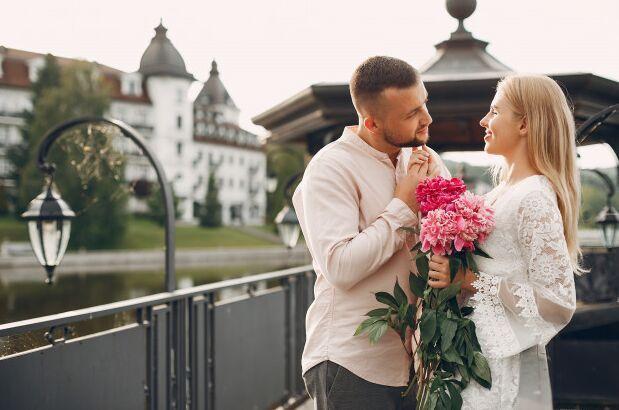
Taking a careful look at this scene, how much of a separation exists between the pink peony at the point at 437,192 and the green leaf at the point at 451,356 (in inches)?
17.6

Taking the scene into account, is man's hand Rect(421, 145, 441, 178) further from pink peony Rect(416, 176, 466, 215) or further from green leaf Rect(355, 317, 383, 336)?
green leaf Rect(355, 317, 383, 336)

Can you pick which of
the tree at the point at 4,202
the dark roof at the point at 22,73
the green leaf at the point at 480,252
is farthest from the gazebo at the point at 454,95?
the dark roof at the point at 22,73

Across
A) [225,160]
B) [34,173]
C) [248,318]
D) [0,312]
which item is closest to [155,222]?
[34,173]

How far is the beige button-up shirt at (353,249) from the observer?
2391 millimetres

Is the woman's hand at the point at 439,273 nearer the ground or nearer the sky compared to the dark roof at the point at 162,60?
nearer the ground

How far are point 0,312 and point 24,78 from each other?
51097 mm

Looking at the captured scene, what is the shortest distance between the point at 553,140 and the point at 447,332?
2.54 ft

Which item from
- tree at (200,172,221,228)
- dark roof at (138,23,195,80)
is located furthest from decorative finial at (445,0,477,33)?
dark roof at (138,23,195,80)

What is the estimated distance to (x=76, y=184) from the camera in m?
43.1

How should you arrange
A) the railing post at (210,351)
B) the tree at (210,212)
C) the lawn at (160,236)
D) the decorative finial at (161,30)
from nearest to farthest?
the railing post at (210,351)
the lawn at (160,236)
the tree at (210,212)
the decorative finial at (161,30)

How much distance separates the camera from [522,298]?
2.43 m

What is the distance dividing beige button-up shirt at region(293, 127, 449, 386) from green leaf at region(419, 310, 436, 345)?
174 mm

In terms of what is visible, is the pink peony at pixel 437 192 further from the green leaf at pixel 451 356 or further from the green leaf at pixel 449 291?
the green leaf at pixel 451 356

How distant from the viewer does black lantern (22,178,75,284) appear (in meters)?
5.01
